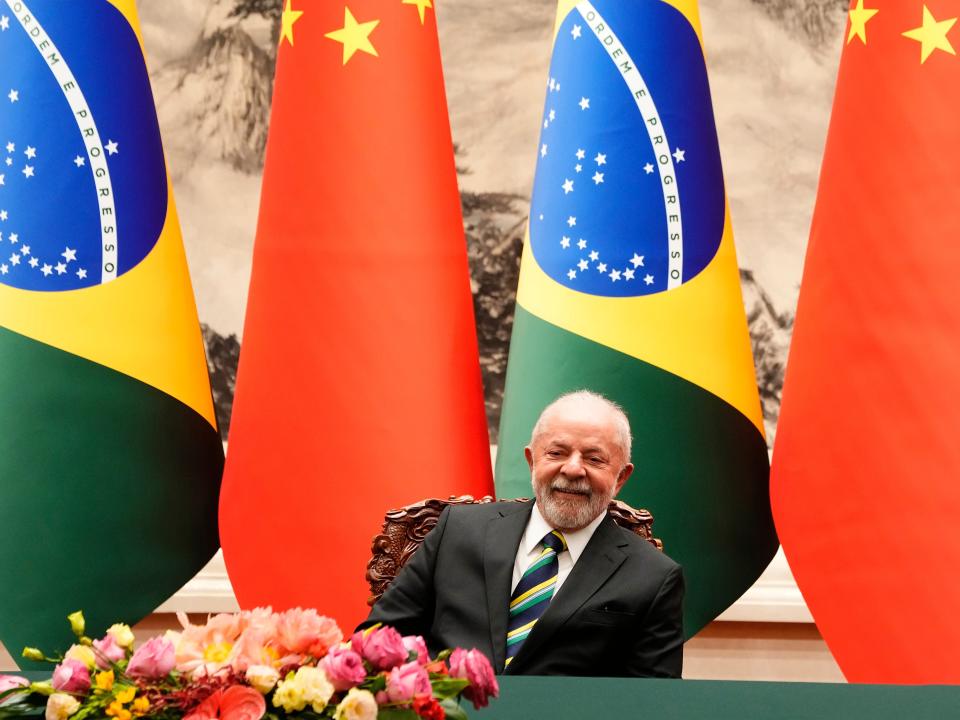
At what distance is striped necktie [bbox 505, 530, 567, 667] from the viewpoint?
216cm

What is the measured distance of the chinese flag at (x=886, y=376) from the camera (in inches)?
104

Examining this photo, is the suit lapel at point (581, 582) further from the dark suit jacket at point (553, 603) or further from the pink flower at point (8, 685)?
the pink flower at point (8, 685)

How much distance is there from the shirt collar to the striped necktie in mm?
12

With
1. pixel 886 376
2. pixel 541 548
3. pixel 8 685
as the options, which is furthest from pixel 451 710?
pixel 886 376

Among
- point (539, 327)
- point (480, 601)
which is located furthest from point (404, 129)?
point (480, 601)

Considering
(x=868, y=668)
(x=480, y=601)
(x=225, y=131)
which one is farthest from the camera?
(x=225, y=131)

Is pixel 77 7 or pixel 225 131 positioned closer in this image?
pixel 77 7

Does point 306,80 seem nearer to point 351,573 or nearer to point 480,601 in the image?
point 351,573

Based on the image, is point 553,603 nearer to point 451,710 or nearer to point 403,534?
point 403,534

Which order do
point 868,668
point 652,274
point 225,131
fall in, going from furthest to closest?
point 225,131
point 652,274
point 868,668

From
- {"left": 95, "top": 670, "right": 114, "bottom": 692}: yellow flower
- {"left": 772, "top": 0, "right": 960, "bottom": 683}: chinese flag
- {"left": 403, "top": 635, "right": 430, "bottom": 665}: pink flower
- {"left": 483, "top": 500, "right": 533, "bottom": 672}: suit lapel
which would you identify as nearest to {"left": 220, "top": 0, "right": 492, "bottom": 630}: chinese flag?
{"left": 483, "top": 500, "right": 533, "bottom": 672}: suit lapel

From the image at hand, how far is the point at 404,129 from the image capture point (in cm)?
302

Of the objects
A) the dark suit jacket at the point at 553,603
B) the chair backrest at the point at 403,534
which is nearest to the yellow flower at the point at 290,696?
the dark suit jacket at the point at 553,603

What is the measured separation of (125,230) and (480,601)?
60.1 inches
